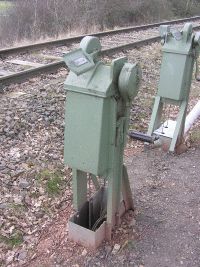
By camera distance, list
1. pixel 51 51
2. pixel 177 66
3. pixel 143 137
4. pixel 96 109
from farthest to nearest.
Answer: pixel 51 51
pixel 143 137
pixel 177 66
pixel 96 109

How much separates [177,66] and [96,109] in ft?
7.51

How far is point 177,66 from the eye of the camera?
4.95 metres

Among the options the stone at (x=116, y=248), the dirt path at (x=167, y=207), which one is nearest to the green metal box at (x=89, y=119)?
the stone at (x=116, y=248)

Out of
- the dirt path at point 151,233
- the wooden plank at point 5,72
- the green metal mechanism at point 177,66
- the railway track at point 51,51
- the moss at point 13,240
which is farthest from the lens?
the wooden plank at point 5,72

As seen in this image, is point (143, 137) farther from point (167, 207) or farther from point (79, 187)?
point (79, 187)

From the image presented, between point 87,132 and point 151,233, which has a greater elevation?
point 87,132

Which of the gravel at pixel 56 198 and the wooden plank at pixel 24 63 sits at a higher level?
the gravel at pixel 56 198

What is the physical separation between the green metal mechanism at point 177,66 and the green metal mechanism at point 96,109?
1889 millimetres

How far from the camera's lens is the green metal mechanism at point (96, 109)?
2934mm

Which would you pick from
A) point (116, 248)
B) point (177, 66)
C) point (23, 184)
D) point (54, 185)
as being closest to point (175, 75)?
point (177, 66)

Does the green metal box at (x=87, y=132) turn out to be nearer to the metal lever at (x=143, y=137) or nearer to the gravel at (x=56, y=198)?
the gravel at (x=56, y=198)

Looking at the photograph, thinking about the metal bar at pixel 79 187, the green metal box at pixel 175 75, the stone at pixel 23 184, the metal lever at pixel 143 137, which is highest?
the green metal box at pixel 175 75

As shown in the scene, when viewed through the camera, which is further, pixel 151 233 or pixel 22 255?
pixel 151 233

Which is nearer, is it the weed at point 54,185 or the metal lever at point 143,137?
the weed at point 54,185
